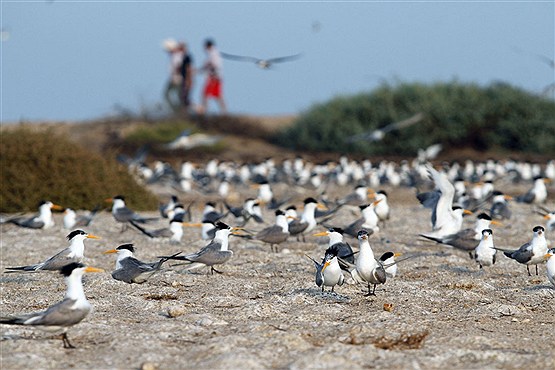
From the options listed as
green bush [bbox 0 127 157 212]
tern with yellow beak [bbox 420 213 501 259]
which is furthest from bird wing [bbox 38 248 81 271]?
green bush [bbox 0 127 157 212]

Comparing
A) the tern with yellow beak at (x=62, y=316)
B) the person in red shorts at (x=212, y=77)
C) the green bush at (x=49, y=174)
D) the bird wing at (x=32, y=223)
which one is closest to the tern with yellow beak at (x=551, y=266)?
the tern with yellow beak at (x=62, y=316)

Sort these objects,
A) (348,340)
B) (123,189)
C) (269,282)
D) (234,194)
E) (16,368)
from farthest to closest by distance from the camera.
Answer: (234,194) → (123,189) → (269,282) → (348,340) → (16,368)

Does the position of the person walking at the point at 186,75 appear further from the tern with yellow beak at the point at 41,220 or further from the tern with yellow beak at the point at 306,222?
the tern with yellow beak at the point at 306,222

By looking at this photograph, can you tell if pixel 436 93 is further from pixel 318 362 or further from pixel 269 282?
pixel 318 362

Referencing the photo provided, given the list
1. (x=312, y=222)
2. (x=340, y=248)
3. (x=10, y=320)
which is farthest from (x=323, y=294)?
(x=312, y=222)

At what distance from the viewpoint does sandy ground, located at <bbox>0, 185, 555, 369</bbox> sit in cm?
617

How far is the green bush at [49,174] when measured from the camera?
51.9 ft

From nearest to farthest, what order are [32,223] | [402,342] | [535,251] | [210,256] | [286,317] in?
[402,342]
[286,317]
[210,256]
[535,251]
[32,223]

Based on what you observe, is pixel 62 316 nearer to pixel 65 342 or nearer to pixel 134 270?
pixel 65 342

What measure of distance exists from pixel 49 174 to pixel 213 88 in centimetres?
1715

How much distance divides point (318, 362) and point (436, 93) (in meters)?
27.7

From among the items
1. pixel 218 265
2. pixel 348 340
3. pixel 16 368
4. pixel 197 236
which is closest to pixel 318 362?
pixel 348 340

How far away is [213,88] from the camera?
32.8 metres

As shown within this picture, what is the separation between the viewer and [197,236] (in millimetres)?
13742
